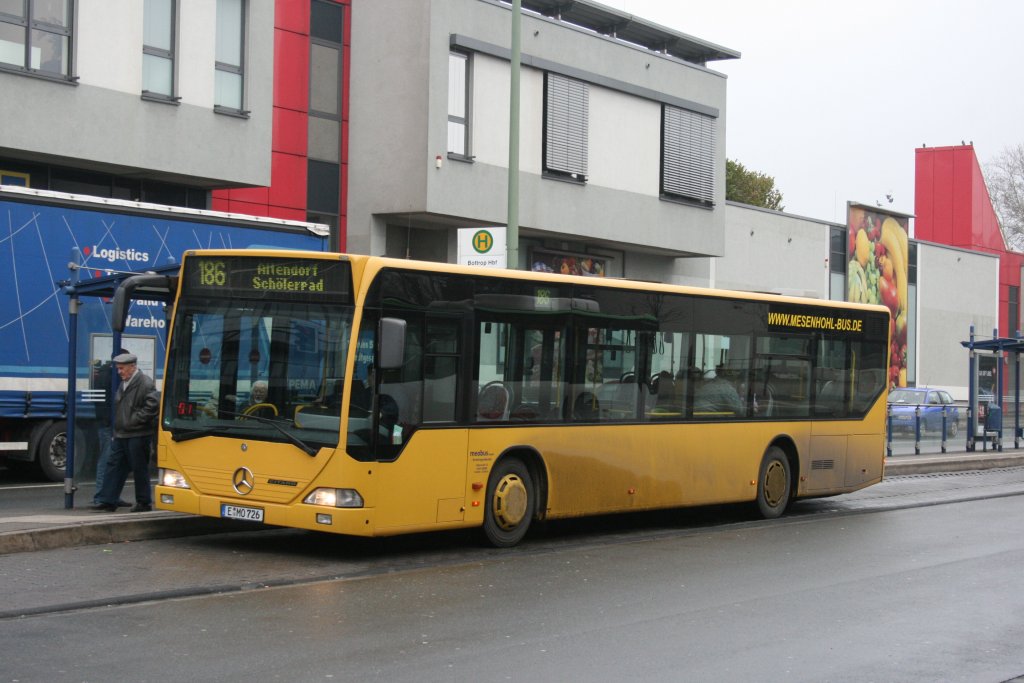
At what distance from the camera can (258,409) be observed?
1145cm

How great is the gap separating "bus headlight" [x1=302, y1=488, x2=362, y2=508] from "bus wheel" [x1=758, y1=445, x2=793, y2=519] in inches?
265

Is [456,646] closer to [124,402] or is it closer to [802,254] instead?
[124,402]

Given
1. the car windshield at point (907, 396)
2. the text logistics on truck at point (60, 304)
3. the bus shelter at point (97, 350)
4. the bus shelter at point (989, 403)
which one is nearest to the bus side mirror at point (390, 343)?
the bus shelter at point (97, 350)

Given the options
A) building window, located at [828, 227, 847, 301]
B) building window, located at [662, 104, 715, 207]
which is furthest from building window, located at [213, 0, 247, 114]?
building window, located at [828, 227, 847, 301]

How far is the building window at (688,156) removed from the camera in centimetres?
3538

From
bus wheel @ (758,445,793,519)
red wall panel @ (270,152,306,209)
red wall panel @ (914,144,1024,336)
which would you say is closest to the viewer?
bus wheel @ (758,445,793,519)

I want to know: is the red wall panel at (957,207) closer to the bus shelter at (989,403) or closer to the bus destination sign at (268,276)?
the bus shelter at (989,403)

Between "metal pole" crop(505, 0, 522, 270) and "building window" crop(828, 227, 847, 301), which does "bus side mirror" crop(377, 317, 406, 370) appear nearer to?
"metal pole" crop(505, 0, 522, 270)

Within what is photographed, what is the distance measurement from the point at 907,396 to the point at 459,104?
1680 cm

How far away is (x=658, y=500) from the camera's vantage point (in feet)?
47.9

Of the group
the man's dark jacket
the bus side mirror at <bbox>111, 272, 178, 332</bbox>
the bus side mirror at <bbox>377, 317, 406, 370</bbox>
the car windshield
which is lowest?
the car windshield

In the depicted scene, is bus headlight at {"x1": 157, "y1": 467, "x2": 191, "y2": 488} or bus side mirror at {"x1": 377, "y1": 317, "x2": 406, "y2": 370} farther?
bus headlight at {"x1": 157, "y1": 467, "x2": 191, "y2": 488}

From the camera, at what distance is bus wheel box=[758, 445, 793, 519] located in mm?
16375

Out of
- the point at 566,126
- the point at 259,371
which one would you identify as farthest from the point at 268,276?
the point at 566,126
